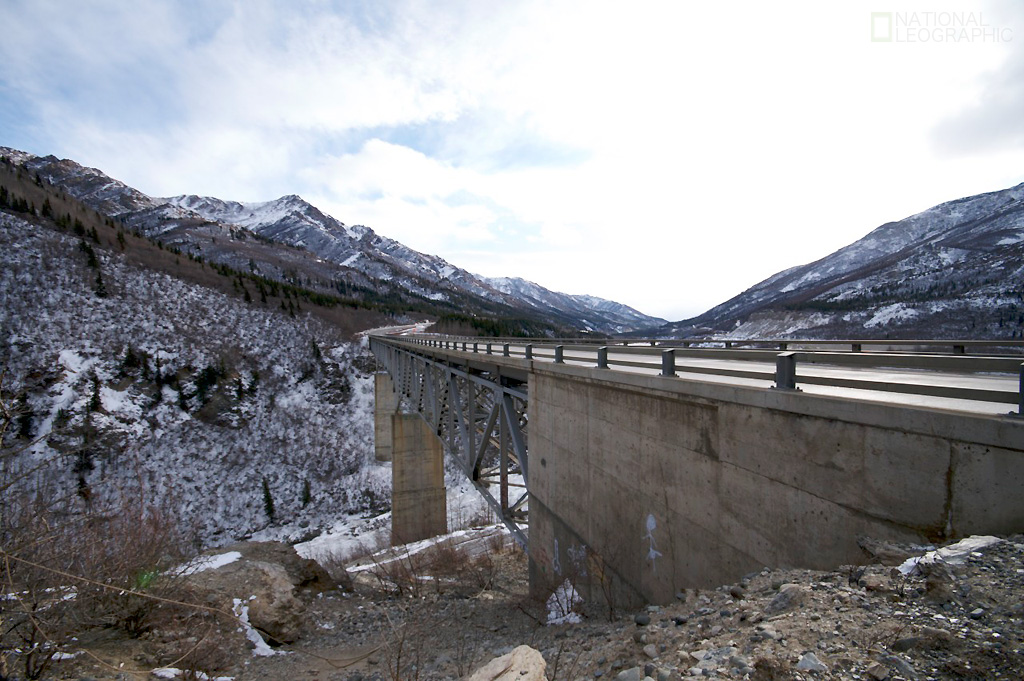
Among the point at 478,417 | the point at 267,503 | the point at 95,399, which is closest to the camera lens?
the point at 478,417

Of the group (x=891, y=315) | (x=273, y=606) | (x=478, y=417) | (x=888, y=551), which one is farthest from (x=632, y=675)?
(x=891, y=315)

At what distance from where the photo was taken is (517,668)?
12.9 feet

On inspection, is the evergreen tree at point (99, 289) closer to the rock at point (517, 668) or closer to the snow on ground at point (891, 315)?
the rock at point (517, 668)

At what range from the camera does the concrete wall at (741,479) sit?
326 centimetres

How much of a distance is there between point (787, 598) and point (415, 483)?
22.9m

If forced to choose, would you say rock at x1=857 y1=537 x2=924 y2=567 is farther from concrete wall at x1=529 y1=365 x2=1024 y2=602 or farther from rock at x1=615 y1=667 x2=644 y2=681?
rock at x1=615 y1=667 x2=644 y2=681

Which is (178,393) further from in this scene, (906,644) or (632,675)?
(906,644)

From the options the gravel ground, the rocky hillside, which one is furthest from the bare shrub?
the rocky hillside

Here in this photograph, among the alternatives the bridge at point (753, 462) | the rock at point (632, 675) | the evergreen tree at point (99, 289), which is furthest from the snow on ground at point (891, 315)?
the evergreen tree at point (99, 289)

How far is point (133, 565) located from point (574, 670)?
679cm

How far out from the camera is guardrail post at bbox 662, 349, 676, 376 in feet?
20.2

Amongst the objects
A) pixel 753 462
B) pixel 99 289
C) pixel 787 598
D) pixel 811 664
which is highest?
pixel 99 289

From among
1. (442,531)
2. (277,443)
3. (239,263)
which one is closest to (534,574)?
(442,531)

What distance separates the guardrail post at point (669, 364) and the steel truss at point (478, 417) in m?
4.73
